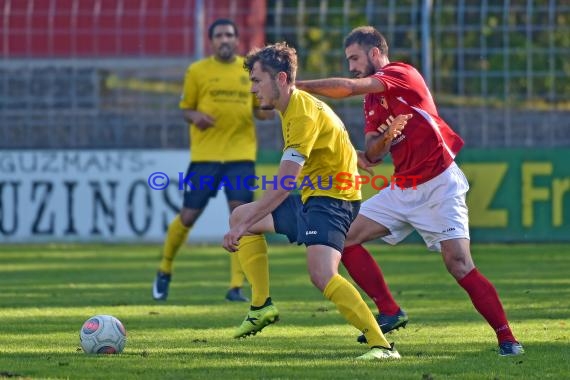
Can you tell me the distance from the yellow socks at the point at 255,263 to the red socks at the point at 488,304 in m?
1.25

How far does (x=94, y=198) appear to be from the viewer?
56.9 ft

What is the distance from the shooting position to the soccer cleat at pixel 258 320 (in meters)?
8.27

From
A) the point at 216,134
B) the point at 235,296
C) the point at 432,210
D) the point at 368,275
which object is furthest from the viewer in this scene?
the point at 216,134

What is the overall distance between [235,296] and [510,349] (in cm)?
391

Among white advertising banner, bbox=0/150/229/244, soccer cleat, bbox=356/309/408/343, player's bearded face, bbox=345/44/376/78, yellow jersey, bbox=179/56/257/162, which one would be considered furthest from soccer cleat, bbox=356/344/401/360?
white advertising banner, bbox=0/150/229/244

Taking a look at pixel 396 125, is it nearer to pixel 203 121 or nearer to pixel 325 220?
pixel 325 220

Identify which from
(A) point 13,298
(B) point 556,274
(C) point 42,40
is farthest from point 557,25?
(A) point 13,298

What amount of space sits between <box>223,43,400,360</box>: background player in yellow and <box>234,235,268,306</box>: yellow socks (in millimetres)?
373

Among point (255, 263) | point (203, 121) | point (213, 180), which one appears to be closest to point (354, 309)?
point (255, 263)

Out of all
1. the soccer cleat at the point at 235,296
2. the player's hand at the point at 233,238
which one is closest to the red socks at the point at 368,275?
the player's hand at the point at 233,238

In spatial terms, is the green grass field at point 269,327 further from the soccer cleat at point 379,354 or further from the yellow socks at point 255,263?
the yellow socks at point 255,263

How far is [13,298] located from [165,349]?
366 cm

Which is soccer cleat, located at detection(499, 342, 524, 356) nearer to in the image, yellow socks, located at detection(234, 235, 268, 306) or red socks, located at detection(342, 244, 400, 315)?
red socks, located at detection(342, 244, 400, 315)

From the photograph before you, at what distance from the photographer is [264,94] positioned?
7.62 m
